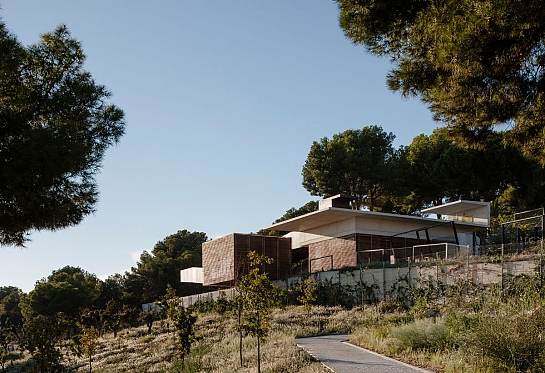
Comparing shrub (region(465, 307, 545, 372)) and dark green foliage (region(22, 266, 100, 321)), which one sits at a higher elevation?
shrub (region(465, 307, 545, 372))

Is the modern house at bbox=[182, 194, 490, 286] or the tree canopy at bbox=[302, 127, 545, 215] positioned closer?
the modern house at bbox=[182, 194, 490, 286]

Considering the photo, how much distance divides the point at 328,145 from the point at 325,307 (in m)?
18.0

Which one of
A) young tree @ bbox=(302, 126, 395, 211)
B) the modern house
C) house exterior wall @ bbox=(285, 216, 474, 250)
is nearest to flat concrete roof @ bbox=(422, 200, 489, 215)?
the modern house

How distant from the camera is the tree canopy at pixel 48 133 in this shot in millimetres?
9805

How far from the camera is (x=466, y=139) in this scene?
9688 mm

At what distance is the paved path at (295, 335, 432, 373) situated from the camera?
25.5ft

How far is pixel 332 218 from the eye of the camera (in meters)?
24.6

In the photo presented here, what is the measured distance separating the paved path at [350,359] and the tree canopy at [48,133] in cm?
545

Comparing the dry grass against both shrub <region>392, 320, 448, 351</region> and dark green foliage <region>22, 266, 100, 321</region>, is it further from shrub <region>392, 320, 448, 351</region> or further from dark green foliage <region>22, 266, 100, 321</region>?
dark green foliage <region>22, 266, 100, 321</region>

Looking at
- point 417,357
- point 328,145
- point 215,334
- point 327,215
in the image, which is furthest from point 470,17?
point 328,145

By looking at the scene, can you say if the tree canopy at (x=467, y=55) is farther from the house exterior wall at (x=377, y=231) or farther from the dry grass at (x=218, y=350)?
the house exterior wall at (x=377, y=231)

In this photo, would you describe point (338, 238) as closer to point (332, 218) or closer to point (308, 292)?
point (332, 218)

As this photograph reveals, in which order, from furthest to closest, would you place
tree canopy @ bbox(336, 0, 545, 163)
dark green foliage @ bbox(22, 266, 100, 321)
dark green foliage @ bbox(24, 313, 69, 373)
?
dark green foliage @ bbox(22, 266, 100, 321) → dark green foliage @ bbox(24, 313, 69, 373) → tree canopy @ bbox(336, 0, 545, 163)

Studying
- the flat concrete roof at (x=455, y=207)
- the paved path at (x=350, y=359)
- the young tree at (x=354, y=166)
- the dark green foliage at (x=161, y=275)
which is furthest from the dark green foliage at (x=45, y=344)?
the dark green foliage at (x=161, y=275)
